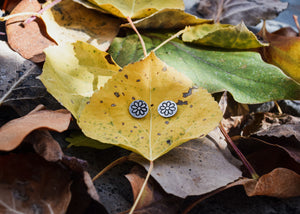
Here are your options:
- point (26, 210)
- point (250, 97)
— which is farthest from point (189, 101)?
point (26, 210)

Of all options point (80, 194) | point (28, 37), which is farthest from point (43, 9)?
point (80, 194)

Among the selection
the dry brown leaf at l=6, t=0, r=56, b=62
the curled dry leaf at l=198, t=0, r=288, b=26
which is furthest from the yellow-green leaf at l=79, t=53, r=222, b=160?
the curled dry leaf at l=198, t=0, r=288, b=26

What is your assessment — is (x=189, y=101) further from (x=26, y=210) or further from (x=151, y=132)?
(x=26, y=210)

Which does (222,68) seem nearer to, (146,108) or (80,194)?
(146,108)

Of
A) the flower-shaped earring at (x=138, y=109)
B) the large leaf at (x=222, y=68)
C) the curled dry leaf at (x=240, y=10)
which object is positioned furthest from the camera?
the curled dry leaf at (x=240, y=10)

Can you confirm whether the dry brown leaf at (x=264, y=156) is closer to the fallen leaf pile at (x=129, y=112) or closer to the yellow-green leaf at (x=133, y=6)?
the fallen leaf pile at (x=129, y=112)

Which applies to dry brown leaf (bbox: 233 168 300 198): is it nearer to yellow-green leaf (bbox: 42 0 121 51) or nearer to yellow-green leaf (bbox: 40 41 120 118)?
yellow-green leaf (bbox: 40 41 120 118)

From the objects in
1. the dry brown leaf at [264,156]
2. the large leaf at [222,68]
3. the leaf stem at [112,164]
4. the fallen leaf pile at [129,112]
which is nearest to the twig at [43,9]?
the fallen leaf pile at [129,112]
